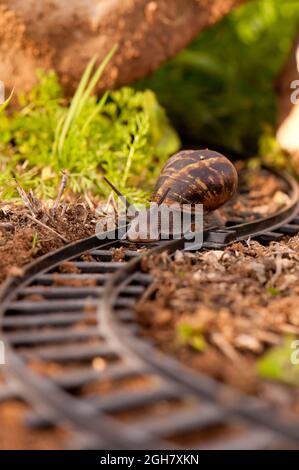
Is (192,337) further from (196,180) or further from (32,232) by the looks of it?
(196,180)

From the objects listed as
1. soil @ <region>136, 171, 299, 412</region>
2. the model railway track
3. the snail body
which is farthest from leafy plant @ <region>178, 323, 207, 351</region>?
the snail body

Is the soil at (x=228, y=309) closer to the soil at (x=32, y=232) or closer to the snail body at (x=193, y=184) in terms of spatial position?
the snail body at (x=193, y=184)

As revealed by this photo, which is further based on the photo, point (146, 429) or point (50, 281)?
point (50, 281)

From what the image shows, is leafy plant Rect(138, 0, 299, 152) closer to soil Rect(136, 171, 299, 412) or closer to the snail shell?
the snail shell

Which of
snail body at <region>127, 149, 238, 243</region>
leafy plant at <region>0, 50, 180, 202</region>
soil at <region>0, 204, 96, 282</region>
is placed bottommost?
soil at <region>0, 204, 96, 282</region>

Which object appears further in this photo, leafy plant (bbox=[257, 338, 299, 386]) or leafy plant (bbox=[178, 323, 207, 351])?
leafy plant (bbox=[178, 323, 207, 351])

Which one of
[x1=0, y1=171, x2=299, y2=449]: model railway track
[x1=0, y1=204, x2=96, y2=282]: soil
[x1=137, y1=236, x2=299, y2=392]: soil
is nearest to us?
[x1=0, y1=171, x2=299, y2=449]: model railway track

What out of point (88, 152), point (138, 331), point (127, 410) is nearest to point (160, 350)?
point (138, 331)

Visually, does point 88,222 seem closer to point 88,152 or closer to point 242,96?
point 88,152
